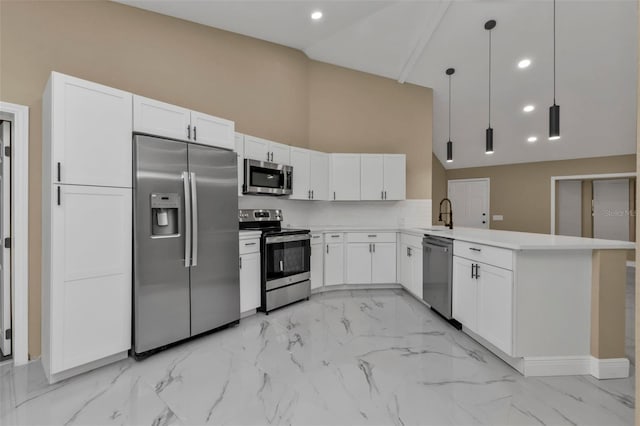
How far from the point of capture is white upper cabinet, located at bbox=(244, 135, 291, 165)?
388 centimetres

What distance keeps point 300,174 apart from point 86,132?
8.90 ft

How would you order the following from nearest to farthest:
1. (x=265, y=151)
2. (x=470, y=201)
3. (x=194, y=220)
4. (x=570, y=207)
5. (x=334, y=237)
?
(x=194, y=220)
(x=265, y=151)
(x=334, y=237)
(x=570, y=207)
(x=470, y=201)

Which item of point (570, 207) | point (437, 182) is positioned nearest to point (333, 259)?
point (437, 182)

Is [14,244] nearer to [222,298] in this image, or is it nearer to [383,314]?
[222,298]

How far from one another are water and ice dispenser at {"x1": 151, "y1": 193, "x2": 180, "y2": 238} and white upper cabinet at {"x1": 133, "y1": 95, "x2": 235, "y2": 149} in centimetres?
56

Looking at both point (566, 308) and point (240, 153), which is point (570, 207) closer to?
point (566, 308)

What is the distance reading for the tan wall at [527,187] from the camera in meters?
6.94

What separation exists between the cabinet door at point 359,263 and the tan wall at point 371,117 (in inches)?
56.1

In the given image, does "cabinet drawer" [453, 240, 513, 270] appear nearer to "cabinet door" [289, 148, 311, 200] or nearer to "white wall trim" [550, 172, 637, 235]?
"cabinet door" [289, 148, 311, 200]

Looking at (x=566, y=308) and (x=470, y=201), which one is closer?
(x=566, y=308)

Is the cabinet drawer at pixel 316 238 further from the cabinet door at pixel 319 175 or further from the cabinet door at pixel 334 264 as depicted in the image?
the cabinet door at pixel 319 175

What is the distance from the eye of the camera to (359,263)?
4625 mm

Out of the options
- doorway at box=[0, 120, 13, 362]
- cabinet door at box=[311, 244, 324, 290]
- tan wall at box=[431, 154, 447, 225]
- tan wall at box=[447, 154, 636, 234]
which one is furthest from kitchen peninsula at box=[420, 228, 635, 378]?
tan wall at box=[447, 154, 636, 234]

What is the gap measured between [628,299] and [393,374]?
3853 mm
